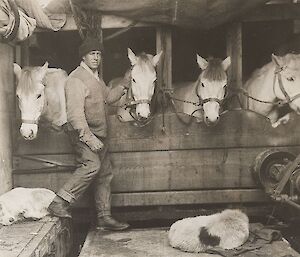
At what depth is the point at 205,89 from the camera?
6055 millimetres

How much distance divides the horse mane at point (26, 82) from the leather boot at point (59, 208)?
1296 mm

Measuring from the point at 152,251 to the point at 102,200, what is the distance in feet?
3.90

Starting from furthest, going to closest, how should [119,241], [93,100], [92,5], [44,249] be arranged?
1. [92,5]
2. [93,100]
3. [119,241]
4. [44,249]

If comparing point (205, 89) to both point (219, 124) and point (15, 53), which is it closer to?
point (219, 124)

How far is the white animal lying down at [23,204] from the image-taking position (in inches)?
205

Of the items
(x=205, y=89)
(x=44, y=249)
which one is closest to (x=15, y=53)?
(x=205, y=89)

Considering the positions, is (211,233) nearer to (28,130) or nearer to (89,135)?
(89,135)

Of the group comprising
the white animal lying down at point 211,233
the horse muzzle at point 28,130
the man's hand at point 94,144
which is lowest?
the white animal lying down at point 211,233

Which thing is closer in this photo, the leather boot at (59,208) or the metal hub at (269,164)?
the leather boot at (59,208)

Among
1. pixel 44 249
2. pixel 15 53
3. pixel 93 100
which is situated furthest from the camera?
pixel 15 53

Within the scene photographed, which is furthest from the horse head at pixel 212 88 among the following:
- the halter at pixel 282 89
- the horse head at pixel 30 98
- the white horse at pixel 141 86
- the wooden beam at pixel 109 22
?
the horse head at pixel 30 98

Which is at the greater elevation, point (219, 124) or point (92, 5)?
point (92, 5)

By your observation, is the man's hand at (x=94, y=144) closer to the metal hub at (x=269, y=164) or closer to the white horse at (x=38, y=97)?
the white horse at (x=38, y=97)

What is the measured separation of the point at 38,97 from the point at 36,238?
1.83 metres
